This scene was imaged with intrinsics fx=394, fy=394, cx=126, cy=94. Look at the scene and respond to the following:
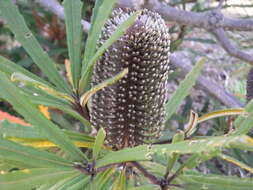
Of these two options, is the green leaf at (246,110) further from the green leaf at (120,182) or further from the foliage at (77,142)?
the green leaf at (120,182)

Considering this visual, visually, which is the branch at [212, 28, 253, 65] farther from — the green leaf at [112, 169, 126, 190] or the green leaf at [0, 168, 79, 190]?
the green leaf at [0, 168, 79, 190]

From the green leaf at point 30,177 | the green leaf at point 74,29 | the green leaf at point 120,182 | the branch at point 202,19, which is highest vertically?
the green leaf at point 74,29

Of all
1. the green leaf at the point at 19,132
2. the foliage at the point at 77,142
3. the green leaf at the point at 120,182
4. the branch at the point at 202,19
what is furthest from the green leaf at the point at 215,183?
the branch at the point at 202,19

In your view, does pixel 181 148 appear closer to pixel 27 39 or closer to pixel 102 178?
pixel 102 178

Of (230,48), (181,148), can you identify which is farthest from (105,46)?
(230,48)

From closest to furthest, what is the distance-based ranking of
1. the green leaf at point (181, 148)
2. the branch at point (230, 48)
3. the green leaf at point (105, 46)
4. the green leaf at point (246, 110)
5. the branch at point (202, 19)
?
1. the green leaf at point (181, 148)
2. the green leaf at point (105, 46)
3. the green leaf at point (246, 110)
4. the branch at point (202, 19)
5. the branch at point (230, 48)

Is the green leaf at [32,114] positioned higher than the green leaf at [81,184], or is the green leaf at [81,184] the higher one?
the green leaf at [32,114]
